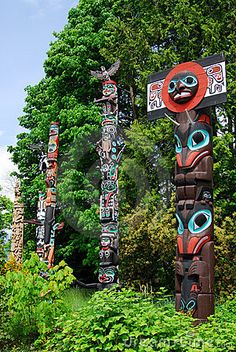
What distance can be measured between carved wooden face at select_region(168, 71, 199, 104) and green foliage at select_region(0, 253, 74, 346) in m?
3.90

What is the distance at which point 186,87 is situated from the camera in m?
8.80

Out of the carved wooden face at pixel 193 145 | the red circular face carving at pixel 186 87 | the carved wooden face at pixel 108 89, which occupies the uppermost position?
the carved wooden face at pixel 108 89

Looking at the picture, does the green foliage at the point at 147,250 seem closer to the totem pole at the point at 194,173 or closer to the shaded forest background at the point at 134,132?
the shaded forest background at the point at 134,132

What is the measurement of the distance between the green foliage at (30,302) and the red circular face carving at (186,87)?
3.82 meters

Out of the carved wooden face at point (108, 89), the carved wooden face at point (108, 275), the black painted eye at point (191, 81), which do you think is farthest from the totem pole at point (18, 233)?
the black painted eye at point (191, 81)

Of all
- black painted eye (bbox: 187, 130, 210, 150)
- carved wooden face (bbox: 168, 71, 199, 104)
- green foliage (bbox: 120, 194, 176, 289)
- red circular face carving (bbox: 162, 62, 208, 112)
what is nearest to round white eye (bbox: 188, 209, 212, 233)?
black painted eye (bbox: 187, 130, 210, 150)

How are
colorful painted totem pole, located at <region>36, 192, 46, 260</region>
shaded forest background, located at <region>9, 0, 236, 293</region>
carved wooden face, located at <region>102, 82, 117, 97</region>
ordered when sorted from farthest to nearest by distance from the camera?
1. colorful painted totem pole, located at <region>36, 192, 46, 260</region>
2. shaded forest background, located at <region>9, 0, 236, 293</region>
3. carved wooden face, located at <region>102, 82, 117, 97</region>

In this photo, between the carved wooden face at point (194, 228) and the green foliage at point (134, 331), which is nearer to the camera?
the green foliage at point (134, 331)

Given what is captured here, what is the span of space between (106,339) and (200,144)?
455 cm

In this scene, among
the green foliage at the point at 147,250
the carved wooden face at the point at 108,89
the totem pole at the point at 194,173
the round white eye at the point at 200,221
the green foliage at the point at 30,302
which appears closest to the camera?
the green foliage at the point at 30,302

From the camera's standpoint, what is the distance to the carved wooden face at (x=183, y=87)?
8758mm

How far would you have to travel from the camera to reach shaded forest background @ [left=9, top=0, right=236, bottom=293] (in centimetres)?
1542

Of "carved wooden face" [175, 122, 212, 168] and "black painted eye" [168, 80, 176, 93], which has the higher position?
"black painted eye" [168, 80, 176, 93]

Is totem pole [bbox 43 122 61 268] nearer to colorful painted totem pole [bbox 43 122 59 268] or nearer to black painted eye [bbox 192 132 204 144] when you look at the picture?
colorful painted totem pole [bbox 43 122 59 268]
